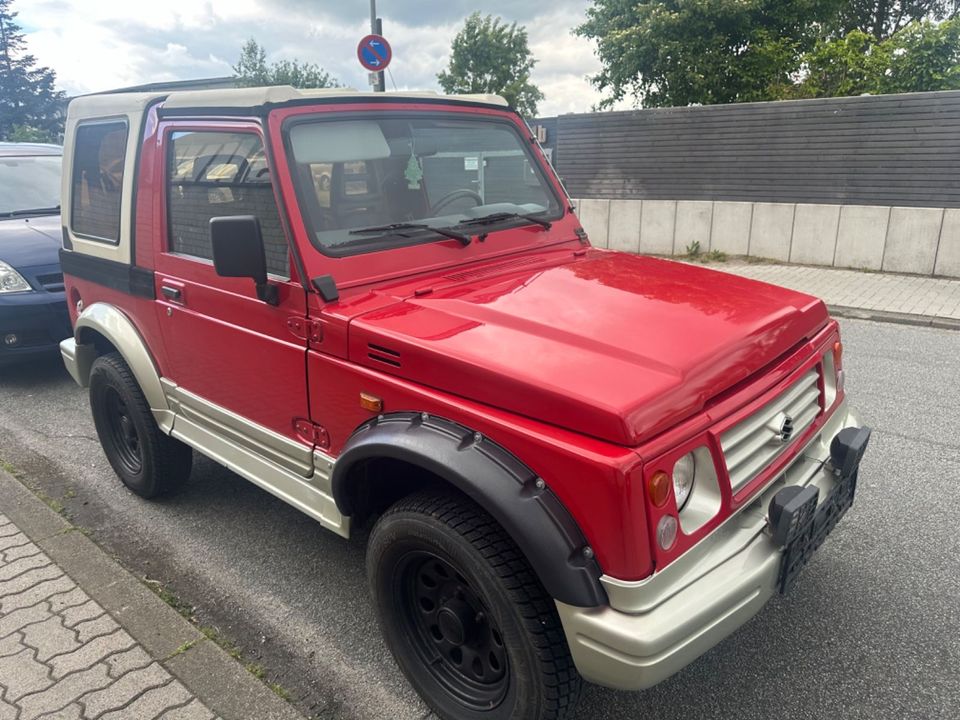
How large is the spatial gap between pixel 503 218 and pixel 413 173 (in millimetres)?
481

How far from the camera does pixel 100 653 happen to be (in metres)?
2.66

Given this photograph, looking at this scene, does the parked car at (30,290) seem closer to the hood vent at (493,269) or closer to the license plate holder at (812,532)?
the hood vent at (493,269)

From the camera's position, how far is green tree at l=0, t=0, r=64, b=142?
44.9m

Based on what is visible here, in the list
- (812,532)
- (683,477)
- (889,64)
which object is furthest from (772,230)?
(683,477)

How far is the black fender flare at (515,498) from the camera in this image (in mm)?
1837

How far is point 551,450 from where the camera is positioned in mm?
1866

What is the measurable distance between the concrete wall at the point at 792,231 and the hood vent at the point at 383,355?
935 centimetres

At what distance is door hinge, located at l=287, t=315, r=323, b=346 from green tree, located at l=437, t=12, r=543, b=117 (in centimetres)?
3790

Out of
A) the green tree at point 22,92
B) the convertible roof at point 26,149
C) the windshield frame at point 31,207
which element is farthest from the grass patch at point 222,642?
the green tree at point 22,92

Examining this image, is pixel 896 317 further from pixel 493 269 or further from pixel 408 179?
pixel 408 179

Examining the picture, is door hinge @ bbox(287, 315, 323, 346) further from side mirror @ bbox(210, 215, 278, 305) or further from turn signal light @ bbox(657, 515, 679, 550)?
turn signal light @ bbox(657, 515, 679, 550)

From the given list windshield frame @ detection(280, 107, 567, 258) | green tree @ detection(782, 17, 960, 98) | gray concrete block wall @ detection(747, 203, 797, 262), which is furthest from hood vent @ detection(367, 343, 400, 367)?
green tree @ detection(782, 17, 960, 98)

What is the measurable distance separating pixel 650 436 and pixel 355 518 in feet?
4.04

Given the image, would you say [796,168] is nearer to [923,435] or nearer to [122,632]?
[923,435]
